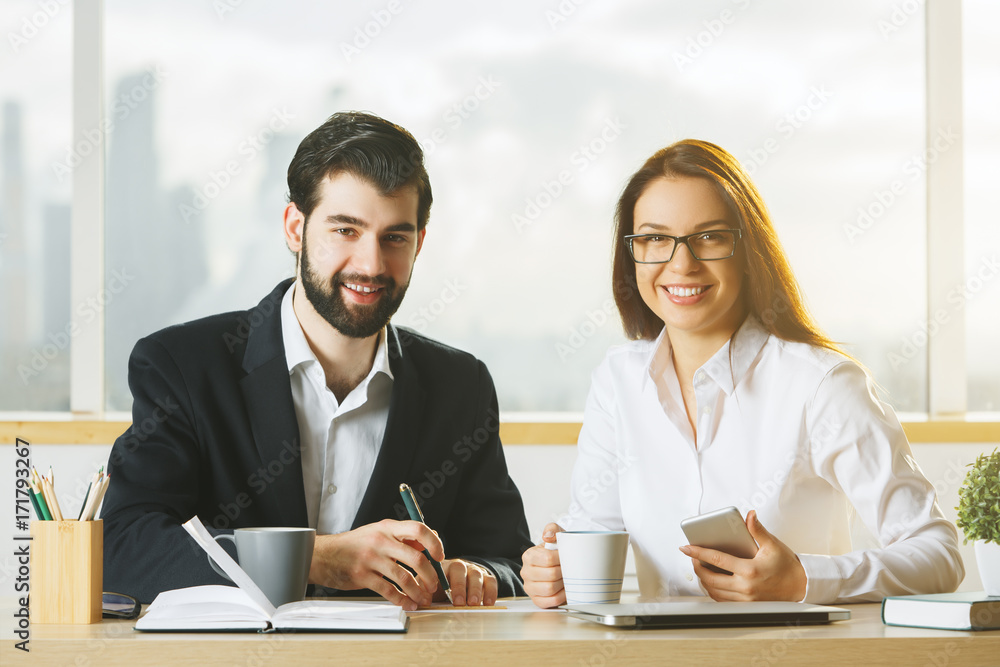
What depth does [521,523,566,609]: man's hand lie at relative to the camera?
125 centimetres

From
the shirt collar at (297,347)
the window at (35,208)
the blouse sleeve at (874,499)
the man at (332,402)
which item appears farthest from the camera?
the window at (35,208)

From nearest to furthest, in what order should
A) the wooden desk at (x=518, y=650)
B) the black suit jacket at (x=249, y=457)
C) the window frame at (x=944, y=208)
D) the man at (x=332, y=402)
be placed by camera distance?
the wooden desk at (x=518, y=650) < the black suit jacket at (x=249, y=457) < the man at (x=332, y=402) < the window frame at (x=944, y=208)

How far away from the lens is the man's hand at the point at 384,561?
1.18 meters

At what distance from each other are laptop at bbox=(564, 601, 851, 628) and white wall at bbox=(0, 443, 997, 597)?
1766 millimetres

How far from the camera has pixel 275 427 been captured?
1588 mm

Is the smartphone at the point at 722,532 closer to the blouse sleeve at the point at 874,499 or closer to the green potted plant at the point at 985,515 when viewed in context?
the blouse sleeve at the point at 874,499

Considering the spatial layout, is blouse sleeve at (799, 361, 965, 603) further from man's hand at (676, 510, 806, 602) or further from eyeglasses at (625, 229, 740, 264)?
eyeglasses at (625, 229, 740, 264)

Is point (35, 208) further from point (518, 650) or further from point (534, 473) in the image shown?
point (518, 650)

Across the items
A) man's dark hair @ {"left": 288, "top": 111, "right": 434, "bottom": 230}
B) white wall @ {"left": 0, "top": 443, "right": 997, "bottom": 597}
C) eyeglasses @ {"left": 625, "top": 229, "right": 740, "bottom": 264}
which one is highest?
man's dark hair @ {"left": 288, "top": 111, "right": 434, "bottom": 230}

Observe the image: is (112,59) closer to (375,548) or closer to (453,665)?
(375,548)

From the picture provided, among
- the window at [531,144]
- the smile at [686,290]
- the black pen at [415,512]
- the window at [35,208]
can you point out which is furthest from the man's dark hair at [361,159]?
the window at [35,208]

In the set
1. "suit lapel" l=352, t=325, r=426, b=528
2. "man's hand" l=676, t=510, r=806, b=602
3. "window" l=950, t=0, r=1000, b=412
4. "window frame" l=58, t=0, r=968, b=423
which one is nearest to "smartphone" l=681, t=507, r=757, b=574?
"man's hand" l=676, t=510, r=806, b=602

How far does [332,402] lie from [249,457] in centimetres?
19

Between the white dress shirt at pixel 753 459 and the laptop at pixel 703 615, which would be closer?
the laptop at pixel 703 615
